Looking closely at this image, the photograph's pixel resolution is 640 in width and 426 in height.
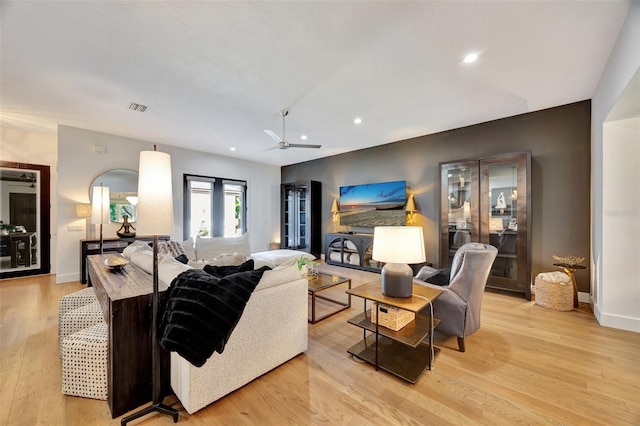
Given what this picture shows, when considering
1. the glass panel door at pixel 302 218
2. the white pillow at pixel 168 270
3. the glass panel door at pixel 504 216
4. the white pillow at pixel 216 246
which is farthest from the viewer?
the glass panel door at pixel 302 218

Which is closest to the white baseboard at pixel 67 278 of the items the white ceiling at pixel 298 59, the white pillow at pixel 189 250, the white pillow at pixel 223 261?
the white pillow at pixel 189 250

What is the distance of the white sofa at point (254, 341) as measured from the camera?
5.24 ft

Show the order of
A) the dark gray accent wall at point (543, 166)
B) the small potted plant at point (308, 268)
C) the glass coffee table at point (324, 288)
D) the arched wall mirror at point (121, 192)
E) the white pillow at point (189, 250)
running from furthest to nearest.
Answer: the arched wall mirror at point (121, 192) < the white pillow at point (189, 250) < the dark gray accent wall at point (543, 166) < the small potted plant at point (308, 268) < the glass coffee table at point (324, 288)

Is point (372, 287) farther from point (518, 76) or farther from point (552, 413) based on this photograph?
point (518, 76)

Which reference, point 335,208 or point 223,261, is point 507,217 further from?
point 223,261

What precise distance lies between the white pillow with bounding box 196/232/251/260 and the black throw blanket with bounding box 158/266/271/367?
2582mm

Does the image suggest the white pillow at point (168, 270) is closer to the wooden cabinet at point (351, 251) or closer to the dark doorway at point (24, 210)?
the wooden cabinet at point (351, 251)

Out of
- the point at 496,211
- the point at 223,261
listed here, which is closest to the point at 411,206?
the point at 496,211

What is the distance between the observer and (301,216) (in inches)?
273

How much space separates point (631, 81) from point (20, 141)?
8.62 meters

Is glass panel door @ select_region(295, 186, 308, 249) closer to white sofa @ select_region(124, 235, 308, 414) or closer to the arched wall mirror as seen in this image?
the arched wall mirror

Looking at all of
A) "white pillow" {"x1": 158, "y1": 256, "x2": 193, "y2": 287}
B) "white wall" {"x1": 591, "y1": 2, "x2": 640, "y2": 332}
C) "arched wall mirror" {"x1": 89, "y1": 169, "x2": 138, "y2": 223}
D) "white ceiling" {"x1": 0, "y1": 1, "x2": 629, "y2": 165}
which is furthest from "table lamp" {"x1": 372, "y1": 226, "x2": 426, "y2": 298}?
"arched wall mirror" {"x1": 89, "y1": 169, "x2": 138, "y2": 223}

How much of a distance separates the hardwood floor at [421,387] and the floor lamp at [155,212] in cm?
20

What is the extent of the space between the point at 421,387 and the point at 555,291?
2707mm
